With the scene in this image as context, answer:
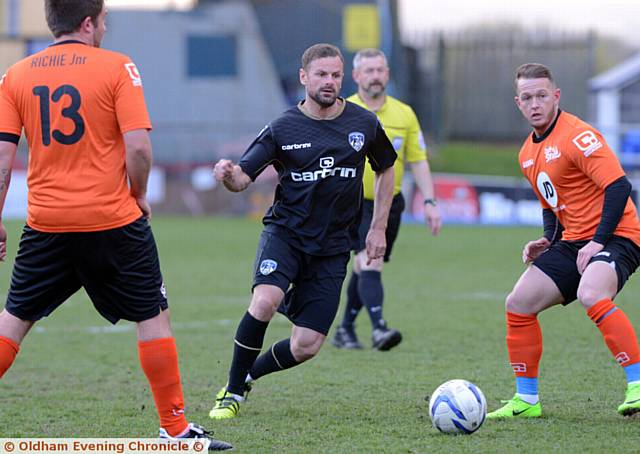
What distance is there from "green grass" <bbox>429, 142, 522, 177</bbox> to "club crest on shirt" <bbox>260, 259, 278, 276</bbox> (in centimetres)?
2438

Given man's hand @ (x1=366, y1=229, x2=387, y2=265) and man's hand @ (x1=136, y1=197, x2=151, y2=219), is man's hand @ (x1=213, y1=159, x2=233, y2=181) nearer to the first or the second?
man's hand @ (x1=136, y1=197, x2=151, y2=219)

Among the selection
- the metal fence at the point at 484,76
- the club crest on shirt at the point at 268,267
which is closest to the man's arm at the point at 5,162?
the club crest on shirt at the point at 268,267

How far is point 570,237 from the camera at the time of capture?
223 inches

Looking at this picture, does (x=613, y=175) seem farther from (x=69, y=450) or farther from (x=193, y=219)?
(x=193, y=219)

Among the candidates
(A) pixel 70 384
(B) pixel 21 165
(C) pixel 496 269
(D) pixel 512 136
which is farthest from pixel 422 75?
(A) pixel 70 384

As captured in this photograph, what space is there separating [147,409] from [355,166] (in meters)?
1.90

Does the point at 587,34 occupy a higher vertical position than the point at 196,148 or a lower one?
higher

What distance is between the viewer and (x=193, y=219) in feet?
84.0

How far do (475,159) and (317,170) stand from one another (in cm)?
2576

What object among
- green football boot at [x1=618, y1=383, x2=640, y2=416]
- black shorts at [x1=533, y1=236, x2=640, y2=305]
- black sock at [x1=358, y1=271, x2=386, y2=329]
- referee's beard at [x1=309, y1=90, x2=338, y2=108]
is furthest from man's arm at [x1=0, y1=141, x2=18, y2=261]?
black sock at [x1=358, y1=271, x2=386, y2=329]

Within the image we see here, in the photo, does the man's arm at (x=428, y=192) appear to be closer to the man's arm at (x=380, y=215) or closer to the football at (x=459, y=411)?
the man's arm at (x=380, y=215)

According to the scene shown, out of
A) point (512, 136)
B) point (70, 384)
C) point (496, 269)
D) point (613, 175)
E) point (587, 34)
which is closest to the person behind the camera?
point (613, 175)

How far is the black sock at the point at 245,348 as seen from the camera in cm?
573

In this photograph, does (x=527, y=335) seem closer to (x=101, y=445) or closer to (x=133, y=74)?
(x=101, y=445)
